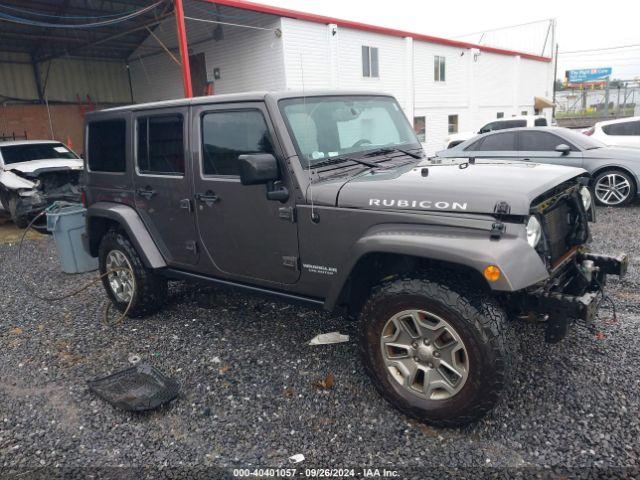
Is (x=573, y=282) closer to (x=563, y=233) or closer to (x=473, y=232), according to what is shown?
(x=563, y=233)

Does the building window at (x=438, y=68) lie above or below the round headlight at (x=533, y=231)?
above

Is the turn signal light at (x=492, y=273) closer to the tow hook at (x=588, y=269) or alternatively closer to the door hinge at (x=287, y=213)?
the tow hook at (x=588, y=269)

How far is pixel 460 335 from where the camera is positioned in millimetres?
2600

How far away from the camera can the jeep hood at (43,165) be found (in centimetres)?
937

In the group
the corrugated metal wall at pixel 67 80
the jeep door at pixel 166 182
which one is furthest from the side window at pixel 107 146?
the corrugated metal wall at pixel 67 80

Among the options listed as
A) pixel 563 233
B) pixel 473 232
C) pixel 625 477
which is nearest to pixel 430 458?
pixel 625 477

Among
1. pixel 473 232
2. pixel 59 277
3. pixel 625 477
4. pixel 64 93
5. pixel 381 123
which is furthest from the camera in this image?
pixel 64 93

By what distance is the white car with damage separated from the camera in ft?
29.7

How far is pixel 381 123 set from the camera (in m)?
3.93

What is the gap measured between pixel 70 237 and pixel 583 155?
8292 mm

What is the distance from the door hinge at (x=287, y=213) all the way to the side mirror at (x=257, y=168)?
0.81ft

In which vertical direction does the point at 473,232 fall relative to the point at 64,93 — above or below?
below

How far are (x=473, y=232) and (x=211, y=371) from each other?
217cm

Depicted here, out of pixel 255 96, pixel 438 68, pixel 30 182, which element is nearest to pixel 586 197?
pixel 255 96
